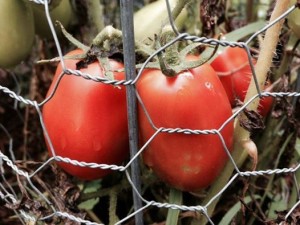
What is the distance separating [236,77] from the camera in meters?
0.78

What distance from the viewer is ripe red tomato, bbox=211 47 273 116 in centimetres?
77

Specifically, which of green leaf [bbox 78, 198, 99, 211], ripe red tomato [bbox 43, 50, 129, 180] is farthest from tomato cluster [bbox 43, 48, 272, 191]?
green leaf [bbox 78, 198, 99, 211]

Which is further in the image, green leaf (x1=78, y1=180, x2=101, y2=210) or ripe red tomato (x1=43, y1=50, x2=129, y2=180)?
green leaf (x1=78, y1=180, x2=101, y2=210)

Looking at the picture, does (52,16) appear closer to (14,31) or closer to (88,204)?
(14,31)

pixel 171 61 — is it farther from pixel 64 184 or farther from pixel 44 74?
pixel 44 74

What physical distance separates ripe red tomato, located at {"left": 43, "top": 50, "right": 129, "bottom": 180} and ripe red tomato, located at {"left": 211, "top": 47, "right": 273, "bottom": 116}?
20 centimetres

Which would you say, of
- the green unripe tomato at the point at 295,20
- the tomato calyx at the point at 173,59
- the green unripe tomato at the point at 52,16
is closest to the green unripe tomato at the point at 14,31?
the green unripe tomato at the point at 52,16

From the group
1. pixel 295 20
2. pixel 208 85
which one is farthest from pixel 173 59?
pixel 295 20

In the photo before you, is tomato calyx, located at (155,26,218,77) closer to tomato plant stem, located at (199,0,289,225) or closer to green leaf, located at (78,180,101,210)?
tomato plant stem, located at (199,0,289,225)

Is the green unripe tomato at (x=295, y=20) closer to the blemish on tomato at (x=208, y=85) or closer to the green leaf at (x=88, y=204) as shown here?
the blemish on tomato at (x=208, y=85)

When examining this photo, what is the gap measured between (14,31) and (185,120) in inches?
10.5

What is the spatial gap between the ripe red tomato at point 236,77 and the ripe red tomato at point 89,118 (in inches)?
8.0

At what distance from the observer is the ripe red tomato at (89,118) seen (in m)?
0.62

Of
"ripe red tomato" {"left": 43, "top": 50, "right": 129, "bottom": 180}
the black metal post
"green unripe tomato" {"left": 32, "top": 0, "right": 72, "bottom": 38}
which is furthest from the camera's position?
"green unripe tomato" {"left": 32, "top": 0, "right": 72, "bottom": 38}
